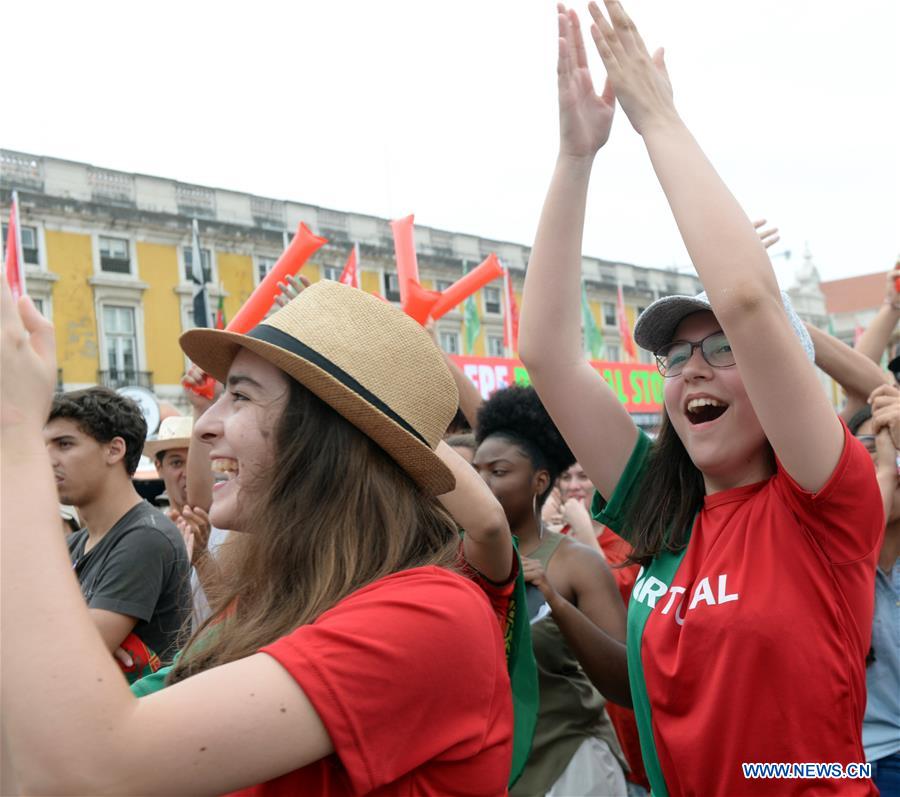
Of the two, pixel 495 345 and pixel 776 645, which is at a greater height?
pixel 495 345

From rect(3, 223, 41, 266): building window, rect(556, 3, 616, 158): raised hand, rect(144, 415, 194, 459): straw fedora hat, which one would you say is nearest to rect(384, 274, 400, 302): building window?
rect(3, 223, 41, 266): building window

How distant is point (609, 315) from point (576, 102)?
136ft

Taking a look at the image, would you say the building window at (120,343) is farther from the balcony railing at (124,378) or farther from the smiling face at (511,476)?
the smiling face at (511,476)

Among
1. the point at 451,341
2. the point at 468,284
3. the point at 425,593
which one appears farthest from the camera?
the point at 451,341

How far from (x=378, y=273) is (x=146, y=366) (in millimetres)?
8763

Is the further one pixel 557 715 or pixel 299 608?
pixel 557 715

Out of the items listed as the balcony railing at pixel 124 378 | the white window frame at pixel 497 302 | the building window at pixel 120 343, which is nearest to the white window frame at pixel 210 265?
the building window at pixel 120 343

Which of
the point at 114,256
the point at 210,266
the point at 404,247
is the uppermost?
the point at 114,256

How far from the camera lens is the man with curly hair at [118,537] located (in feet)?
9.64

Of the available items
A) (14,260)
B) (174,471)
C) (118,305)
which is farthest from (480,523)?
(118,305)

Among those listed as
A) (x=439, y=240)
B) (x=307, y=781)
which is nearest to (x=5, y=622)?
(x=307, y=781)

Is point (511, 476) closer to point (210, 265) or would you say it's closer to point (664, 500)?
point (664, 500)

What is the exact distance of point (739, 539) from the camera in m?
1.74

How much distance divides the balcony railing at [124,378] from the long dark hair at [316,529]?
27568 mm
